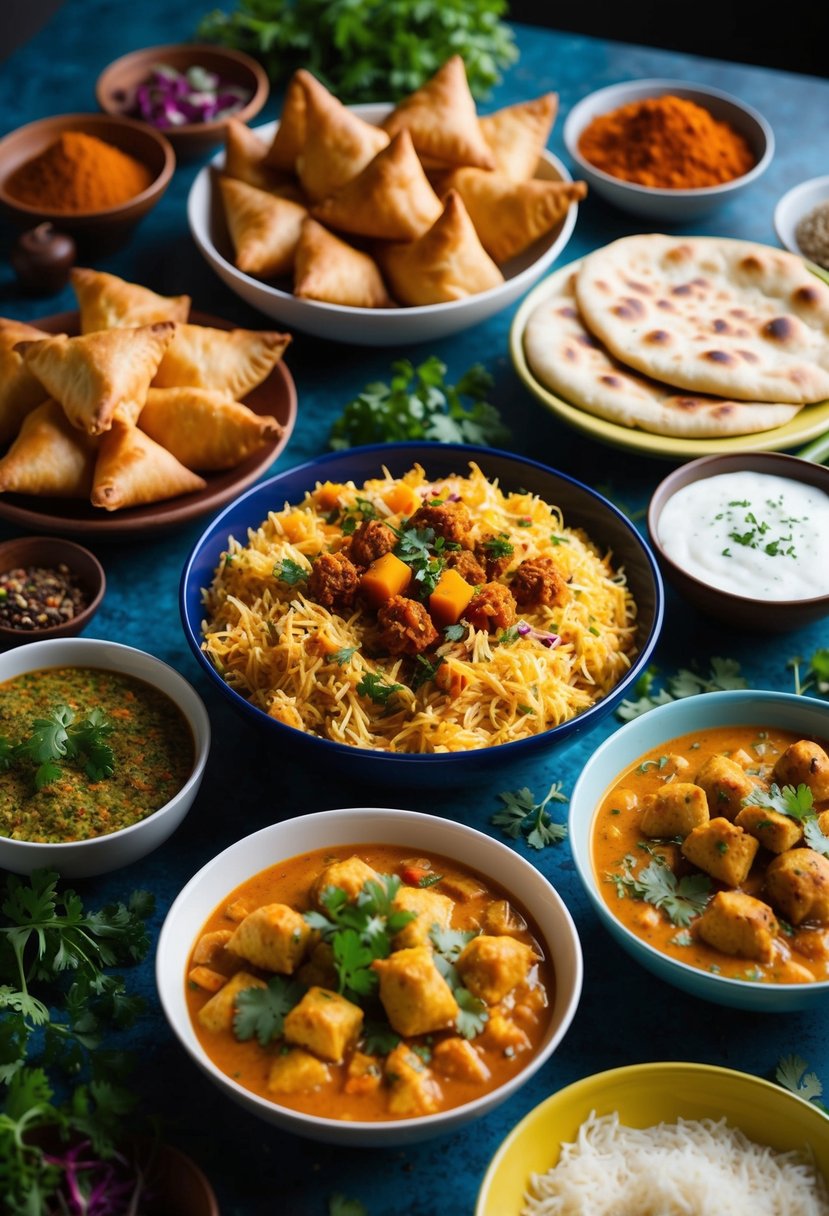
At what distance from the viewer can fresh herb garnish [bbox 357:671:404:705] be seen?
2785 mm

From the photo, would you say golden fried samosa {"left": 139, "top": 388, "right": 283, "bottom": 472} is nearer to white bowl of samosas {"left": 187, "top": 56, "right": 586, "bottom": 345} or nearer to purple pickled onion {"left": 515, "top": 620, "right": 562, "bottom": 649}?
white bowl of samosas {"left": 187, "top": 56, "right": 586, "bottom": 345}

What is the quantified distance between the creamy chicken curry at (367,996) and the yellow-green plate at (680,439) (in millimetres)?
1717

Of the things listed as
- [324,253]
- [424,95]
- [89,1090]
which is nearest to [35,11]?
[424,95]

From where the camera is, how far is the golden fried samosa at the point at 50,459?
342cm

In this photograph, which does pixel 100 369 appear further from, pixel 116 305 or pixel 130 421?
pixel 116 305

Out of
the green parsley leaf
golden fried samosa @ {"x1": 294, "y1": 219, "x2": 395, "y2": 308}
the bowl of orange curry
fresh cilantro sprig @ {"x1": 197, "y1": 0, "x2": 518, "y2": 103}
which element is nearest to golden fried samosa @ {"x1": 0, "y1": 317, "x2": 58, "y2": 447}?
golden fried samosa @ {"x1": 294, "y1": 219, "x2": 395, "y2": 308}

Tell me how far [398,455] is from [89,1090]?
1947 mm

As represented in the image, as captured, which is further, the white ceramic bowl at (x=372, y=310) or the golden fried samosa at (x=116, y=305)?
the white ceramic bowl at (x=372, y=310)

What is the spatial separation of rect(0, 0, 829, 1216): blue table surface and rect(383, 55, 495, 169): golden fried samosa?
608 millimetres

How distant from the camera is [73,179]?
14.9 feet

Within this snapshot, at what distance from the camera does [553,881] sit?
2.77 m

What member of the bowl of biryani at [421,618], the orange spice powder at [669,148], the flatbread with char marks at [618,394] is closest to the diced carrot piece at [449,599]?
the bowl of biryani at [421,618]

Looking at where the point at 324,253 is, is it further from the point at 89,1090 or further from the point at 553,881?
the point at 89,1090

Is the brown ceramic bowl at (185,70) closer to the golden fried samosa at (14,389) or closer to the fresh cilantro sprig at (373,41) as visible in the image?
the fresh cilantro sprig at (373,41)
